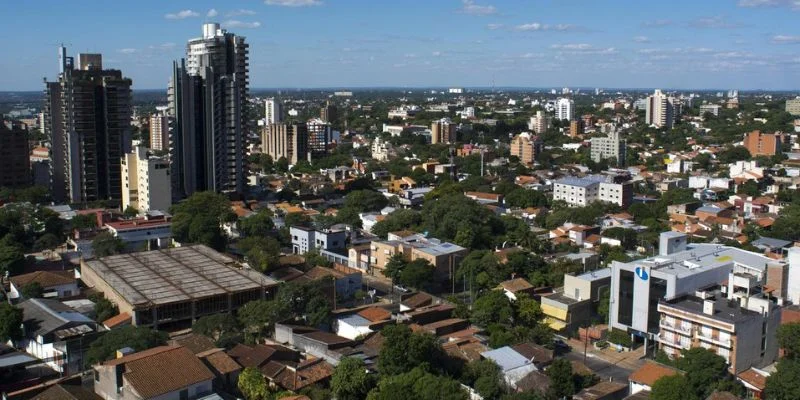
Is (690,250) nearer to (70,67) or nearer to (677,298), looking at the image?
(677,298)

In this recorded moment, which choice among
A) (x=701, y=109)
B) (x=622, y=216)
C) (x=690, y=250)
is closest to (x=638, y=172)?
(x=622, y=216)

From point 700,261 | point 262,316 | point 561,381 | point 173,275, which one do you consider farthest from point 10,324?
point 700,261

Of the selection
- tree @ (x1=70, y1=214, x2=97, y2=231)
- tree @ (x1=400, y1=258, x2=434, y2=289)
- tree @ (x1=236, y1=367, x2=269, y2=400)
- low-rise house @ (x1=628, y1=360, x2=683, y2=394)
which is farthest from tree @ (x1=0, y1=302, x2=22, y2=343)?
low-rise house @ (x1=628, y1=360, x2=683, y2=394)

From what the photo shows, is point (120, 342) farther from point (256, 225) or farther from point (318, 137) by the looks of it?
point (318, 137)


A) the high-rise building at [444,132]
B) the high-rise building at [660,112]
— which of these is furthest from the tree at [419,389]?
the high-rise building at [660,112]

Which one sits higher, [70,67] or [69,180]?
[70,67]

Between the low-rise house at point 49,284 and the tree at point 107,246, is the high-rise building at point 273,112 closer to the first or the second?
the tree at point 107,246
